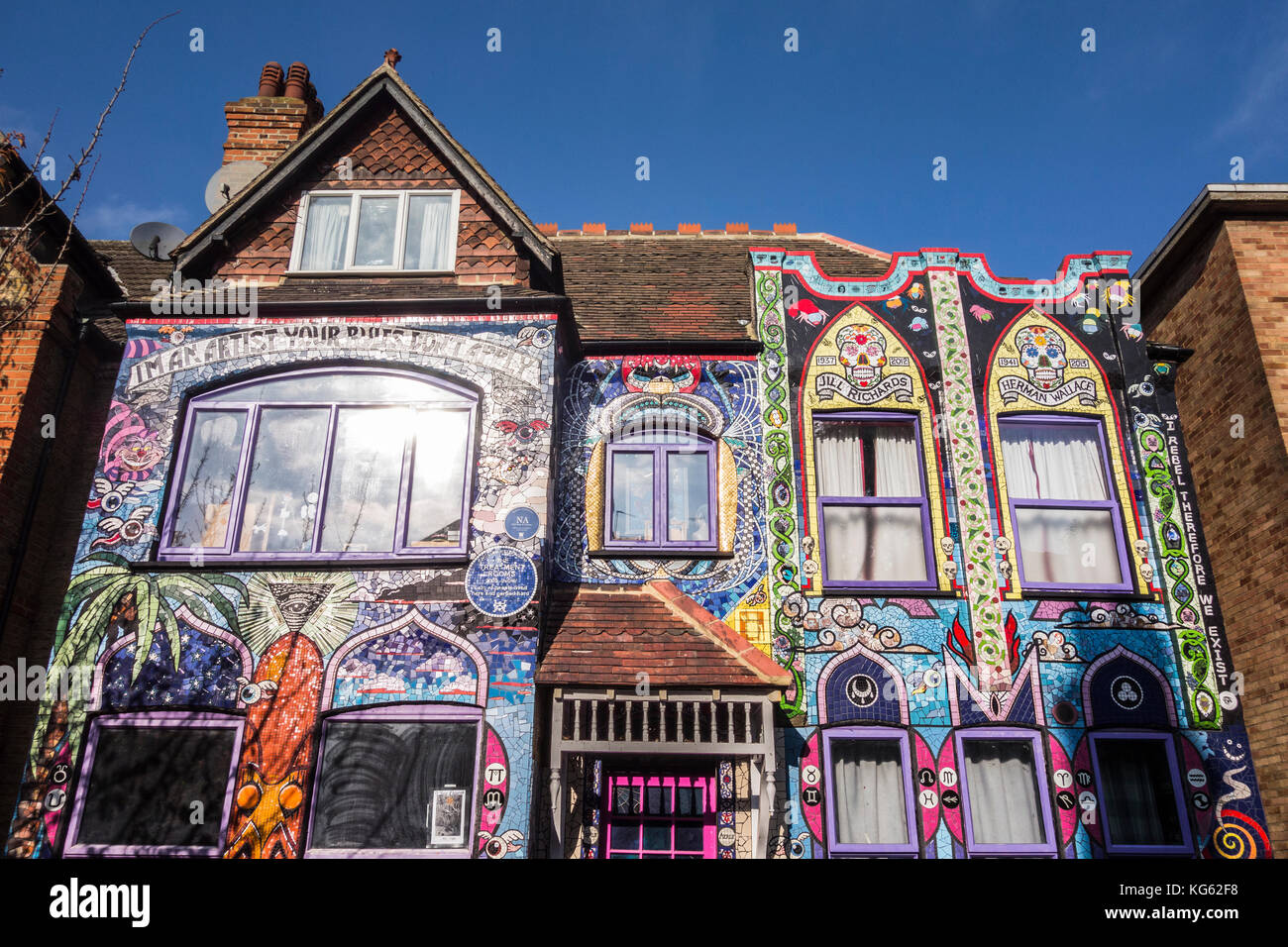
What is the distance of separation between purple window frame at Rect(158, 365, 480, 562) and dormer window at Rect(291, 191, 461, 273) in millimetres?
1661

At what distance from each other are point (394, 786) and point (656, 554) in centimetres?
367

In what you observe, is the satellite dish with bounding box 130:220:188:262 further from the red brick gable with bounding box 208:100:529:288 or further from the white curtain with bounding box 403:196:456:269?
the white curtain with bounding box 403:196:456:269

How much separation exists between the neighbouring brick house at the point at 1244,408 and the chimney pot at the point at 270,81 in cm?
1301

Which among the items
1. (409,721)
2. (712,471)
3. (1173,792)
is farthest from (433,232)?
(1173,792)

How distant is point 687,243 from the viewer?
1599 cm

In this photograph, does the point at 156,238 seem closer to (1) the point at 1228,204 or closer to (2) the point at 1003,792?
(2) the point at 1003,792

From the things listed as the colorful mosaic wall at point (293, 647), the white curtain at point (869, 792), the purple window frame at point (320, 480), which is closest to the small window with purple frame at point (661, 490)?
the colorful mosaic wall at point (293, 647)

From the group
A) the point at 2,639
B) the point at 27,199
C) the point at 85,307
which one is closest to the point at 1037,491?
the point at 2,639

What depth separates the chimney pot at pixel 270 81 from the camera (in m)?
15.0

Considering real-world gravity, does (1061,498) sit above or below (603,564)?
above

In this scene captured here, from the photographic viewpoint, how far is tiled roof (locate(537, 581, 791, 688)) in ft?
31.1

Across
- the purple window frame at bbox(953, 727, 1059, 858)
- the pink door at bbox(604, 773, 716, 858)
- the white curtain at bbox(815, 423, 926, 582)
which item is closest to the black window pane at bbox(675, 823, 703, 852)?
the pink door at bbox(604, 773, 716, 858)

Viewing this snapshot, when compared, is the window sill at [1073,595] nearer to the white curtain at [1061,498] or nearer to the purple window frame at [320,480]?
the white curtain at [1061,498]

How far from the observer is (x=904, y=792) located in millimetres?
9844
